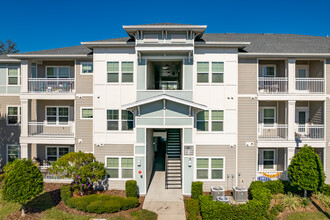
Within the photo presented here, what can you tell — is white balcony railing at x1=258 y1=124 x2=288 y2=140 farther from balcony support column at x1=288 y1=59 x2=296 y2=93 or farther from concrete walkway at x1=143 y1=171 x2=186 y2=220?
concrete walkway at x1=143 y1=171 x2=186 y2=220

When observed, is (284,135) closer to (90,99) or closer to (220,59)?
(220,59)

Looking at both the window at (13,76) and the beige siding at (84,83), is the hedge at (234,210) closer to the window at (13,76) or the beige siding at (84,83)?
the beige siding at (84,83)

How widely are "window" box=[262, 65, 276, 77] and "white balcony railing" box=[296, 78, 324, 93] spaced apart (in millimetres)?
1777

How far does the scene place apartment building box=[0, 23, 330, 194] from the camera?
48.0ft

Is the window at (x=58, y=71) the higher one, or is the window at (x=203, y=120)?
the window at (x=58, y=71)

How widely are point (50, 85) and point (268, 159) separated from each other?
1776 centimetres

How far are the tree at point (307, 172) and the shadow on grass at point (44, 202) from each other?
47.4 feet

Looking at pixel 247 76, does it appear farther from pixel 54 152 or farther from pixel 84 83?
pixel 54 152

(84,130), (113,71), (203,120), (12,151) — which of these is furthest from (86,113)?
(203,120)

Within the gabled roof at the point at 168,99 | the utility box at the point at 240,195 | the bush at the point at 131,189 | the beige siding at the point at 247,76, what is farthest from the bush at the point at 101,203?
the beige siding at the point at 247,76

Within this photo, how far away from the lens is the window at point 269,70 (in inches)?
676

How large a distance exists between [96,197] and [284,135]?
13.4 meters

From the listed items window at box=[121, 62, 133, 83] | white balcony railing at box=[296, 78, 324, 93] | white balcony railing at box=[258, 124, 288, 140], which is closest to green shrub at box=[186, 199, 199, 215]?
white balcony railing at box=[258, 124, 288, 140]

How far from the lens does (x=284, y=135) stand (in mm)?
16031
